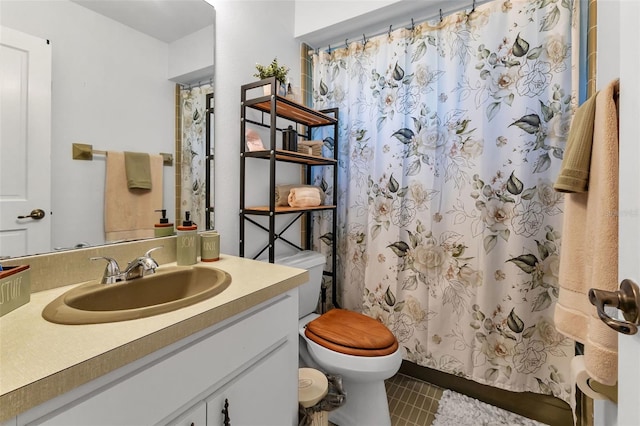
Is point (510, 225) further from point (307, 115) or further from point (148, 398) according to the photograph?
point (148, 398)

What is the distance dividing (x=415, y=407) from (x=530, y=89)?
5.73 ft

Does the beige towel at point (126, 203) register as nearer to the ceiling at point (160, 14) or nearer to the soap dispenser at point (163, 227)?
the soap dispenser at point (163, 227)

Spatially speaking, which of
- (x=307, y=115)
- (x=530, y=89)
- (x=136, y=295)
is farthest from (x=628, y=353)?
(x=307, y=115)

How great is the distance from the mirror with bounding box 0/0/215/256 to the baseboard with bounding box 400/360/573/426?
1.69 m

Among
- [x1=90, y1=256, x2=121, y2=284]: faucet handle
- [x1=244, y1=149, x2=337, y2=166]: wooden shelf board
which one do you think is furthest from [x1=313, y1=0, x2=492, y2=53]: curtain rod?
[x1=90, y1=256, x2=121, y2=284]: faucet handle

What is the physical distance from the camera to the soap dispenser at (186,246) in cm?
115

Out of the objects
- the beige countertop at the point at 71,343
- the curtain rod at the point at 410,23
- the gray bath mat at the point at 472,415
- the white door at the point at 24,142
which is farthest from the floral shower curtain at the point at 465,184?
the white door at the point at 24,142

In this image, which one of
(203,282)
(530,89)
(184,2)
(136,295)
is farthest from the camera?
(530,89)

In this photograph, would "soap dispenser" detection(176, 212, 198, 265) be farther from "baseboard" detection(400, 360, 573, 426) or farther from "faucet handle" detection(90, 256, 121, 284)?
"baseboard" detection(400, 360, 573, 426)

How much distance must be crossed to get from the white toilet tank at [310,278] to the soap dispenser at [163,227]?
24.3 inches

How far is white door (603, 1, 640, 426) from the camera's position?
0.43 metres

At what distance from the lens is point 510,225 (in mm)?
1429

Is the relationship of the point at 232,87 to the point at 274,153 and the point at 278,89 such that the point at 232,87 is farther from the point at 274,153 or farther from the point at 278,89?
the point at 274,153

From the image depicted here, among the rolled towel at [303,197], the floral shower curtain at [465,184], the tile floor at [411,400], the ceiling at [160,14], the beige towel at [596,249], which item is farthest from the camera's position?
the rolled towel at [303,197]
